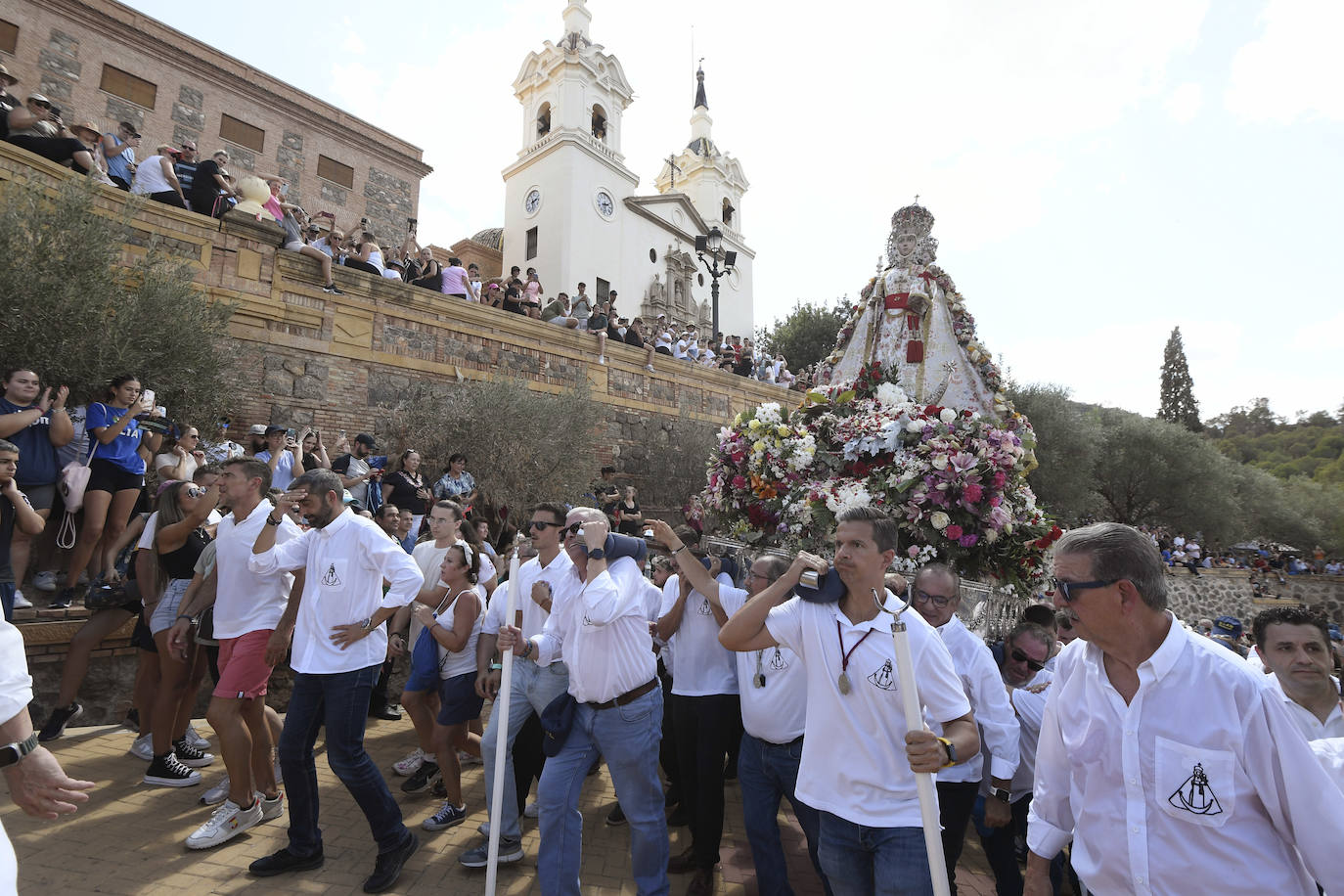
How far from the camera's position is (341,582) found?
3.99m

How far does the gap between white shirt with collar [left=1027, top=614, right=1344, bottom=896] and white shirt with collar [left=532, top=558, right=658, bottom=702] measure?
84.9 inches

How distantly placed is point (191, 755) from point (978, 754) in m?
5.67

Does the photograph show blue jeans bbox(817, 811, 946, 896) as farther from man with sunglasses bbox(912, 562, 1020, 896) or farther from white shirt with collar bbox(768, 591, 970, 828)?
man with sunglasses bbox(912, 562, 1020, 896)

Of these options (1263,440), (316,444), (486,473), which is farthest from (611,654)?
(1263,440)

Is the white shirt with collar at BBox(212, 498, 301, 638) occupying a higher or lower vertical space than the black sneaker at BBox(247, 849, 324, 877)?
higher

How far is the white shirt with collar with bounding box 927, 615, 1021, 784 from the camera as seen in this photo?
340cm

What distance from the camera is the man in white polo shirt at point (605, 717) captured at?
3436mm

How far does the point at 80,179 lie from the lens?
27.0 ft

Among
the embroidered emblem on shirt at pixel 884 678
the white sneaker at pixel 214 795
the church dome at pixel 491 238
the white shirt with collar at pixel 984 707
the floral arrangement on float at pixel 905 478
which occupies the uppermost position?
the church dome at pixel 491 238

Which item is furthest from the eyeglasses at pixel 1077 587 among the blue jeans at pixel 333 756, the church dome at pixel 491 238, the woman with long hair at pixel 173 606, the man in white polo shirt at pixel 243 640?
the church dome at pixel 491 238

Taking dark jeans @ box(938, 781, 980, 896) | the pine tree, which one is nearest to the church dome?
dark jeans @ box(938, 781, 980, 896)

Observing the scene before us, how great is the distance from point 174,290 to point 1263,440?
9522 centimetres

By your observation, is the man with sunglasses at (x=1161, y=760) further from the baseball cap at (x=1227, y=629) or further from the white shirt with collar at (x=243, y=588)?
the baseball cap at (x=1227, y=629)

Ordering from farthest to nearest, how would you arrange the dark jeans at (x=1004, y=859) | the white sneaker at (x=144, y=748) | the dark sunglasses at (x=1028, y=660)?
1. the white sneaker at (x=144, y=748)
2. the dark sunglasses at (x=1028, y=660)
3. the dark jeans at (x=1004, y=859)
